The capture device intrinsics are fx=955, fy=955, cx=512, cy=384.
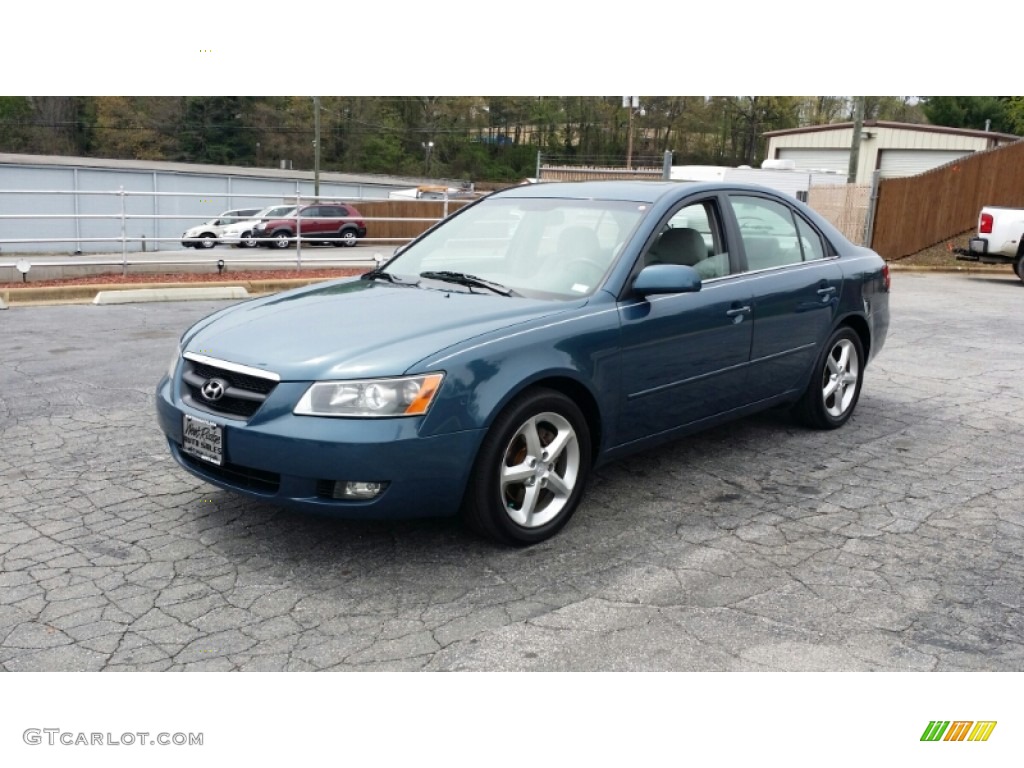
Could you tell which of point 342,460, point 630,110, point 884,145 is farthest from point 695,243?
point 630,110

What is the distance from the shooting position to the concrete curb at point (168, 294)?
39.9 ft

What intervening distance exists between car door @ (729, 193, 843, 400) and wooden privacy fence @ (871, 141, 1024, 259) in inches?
654

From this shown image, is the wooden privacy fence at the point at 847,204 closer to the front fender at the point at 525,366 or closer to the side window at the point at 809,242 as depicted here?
the side window at the point at 809,242

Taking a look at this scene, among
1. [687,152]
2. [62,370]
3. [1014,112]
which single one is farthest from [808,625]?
[1014,112]

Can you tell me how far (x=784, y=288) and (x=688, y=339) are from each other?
1.00 m

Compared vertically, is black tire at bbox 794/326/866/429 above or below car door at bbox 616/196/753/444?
below

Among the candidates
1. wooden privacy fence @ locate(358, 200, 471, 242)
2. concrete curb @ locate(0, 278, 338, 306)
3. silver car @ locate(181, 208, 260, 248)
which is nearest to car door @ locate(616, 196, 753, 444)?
concrete curb @ locate(0, 278, 338, 306)

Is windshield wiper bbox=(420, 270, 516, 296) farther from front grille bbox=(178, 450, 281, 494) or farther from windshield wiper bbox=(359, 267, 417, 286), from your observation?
front grille bbox=(178, 450, 281, 494)

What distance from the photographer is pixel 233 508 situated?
458cm

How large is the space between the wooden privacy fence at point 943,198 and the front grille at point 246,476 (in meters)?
19.8

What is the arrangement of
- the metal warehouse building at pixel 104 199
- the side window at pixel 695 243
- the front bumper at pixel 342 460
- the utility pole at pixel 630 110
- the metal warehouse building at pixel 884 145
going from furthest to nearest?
1. the utility pole at pixel 630 110
2. the metal warehouse building at pixel 104 199
3. the metal warehouse building at pixel 884 145
4. the side window at pixel 695 243
5. the front bumper at pixel 342 460

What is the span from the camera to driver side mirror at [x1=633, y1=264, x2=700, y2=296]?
176 inches

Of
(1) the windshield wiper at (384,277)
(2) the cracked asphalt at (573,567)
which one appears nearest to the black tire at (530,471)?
(2) the cracked asphalt at (573,567)
